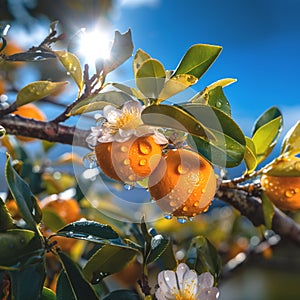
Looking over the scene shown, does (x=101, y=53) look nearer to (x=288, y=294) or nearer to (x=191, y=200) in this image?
(x=191, y=200)

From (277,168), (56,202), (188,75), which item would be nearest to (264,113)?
(277,168)

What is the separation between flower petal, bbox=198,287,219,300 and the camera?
0.53 m

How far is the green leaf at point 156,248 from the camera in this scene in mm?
539

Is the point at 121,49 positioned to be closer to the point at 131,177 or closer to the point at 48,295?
the point at 131,177

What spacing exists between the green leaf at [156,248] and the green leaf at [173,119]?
5.8 inches

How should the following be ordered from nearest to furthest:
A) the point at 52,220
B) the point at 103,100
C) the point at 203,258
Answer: the point at 103,100
the point at 203,258
the point at 52,220

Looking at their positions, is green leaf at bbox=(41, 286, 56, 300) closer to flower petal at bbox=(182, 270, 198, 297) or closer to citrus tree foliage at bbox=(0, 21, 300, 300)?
citrus tree foliage at bbox=(0, 21, 300, 300)

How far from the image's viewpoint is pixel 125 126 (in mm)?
508

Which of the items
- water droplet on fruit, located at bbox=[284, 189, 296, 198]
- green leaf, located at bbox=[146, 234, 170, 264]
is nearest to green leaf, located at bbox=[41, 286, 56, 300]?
green leaf, located at bbox=[146, 234, 170, 264]

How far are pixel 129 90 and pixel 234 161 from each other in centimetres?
14

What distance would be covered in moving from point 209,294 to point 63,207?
1.35ft

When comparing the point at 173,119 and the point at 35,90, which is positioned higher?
the point at 35,90


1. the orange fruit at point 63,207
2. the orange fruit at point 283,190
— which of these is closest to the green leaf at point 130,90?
the orange fruit at point 283,190

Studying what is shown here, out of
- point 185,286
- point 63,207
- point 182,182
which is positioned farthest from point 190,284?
point 63,207
